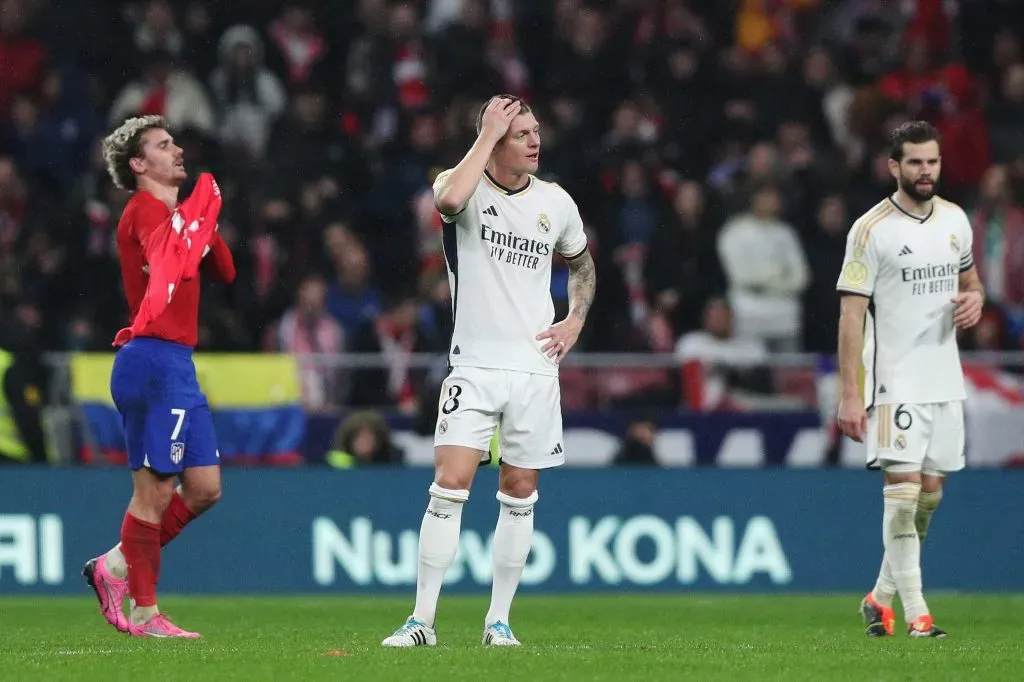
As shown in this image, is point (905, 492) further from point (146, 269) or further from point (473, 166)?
point (146, 269)

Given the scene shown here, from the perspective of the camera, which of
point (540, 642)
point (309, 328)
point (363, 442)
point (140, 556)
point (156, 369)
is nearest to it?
point (156, 369)

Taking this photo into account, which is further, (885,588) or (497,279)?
(885,588)

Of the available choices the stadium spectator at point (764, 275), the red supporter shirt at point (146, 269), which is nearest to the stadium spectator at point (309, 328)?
the stadium spectator at point (764, 275)

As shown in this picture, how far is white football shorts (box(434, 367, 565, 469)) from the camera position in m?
8.12

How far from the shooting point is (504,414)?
8227mm

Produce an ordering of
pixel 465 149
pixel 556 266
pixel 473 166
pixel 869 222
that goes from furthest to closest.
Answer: pixel 465 149, pixel 556 266, pixel 869 222, pixel 473 166

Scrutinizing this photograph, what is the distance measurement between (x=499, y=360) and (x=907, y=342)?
7.87ft

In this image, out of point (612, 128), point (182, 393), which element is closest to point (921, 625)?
point (182, 393)

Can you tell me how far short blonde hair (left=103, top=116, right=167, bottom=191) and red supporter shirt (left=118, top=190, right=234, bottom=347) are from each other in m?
0.11

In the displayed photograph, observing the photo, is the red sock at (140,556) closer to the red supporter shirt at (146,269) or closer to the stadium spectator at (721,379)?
the red supporter shirt at (146,269)

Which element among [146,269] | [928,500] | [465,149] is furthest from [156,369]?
[465,149]

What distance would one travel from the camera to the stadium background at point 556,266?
531 inches

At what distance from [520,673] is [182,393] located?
8.40ft

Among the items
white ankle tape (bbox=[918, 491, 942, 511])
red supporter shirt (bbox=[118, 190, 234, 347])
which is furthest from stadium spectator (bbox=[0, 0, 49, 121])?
white ankle tape (bbox=[918, 491, 942, 511])
